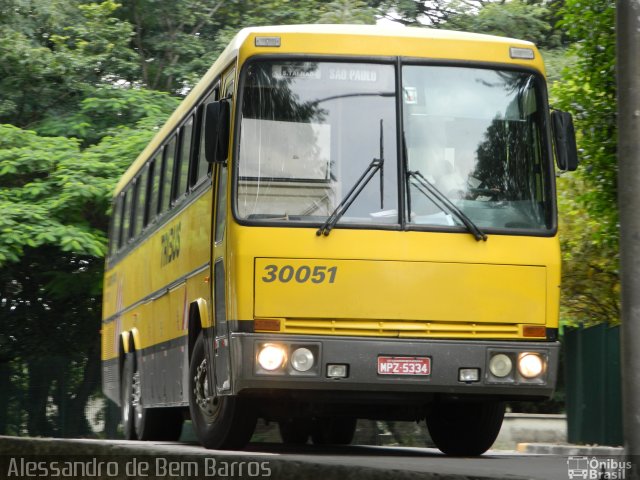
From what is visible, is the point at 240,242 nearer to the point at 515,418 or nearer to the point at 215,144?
the point at 215,144

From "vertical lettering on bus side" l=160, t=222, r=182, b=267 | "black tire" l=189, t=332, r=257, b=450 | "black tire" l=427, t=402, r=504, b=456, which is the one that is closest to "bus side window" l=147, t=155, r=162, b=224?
"vertical lettering on bus side" l=160, t=222, r=182, b=267

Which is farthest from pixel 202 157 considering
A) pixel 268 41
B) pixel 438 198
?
pixel 438 198

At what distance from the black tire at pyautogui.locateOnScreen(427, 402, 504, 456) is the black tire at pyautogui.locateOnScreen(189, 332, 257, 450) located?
1687 millimetres

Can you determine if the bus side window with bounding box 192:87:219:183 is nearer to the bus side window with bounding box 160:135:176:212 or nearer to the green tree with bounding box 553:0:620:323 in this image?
the bus side window with bounding box 160:135:176:212

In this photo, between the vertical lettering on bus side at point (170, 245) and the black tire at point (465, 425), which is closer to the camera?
the black tire at point (465, 425)

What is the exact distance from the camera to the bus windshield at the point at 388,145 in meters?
9.95

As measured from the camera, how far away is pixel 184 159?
1298cm

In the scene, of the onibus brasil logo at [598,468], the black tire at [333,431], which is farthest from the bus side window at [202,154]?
the onibus brasil logo at [598,468]

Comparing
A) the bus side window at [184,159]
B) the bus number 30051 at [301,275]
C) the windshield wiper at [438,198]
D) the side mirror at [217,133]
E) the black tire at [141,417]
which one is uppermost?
the bus side window at [184,159]

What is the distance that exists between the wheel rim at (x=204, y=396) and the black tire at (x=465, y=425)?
182cm

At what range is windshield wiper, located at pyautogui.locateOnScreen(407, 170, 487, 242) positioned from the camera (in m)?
10.0

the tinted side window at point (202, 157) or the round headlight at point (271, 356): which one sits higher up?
the tinted side window at point (202, 157)

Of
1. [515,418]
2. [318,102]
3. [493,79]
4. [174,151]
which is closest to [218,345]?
[318,102]

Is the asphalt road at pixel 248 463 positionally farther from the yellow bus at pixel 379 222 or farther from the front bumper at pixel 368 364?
the yellow bus at pixel 379 222
